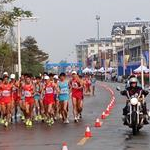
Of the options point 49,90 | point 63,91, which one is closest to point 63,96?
point 63,91

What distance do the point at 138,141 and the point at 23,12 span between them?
10.4 meters

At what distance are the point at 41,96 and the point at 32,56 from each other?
72543 millimetres

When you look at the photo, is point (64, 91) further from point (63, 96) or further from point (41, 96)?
point (41, 96)

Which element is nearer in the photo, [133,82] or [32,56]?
[133,82]

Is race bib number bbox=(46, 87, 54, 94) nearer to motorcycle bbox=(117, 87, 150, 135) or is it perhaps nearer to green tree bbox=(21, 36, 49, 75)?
motorcycle bbox=(117, 87, 150, 135)

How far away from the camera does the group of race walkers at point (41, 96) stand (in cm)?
2056

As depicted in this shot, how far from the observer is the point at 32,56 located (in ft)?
309

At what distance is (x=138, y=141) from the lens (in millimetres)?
14852

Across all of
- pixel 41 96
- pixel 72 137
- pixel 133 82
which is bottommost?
pixel 72 137

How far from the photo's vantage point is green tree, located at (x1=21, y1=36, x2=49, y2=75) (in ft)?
278

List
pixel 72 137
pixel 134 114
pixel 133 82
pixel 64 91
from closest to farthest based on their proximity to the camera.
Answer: pixel 72 137, pixel 134 114, pixel 133 82, pixel 64 91

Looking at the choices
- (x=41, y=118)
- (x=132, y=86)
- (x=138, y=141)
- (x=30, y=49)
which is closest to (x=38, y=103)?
(x=41, y=118)

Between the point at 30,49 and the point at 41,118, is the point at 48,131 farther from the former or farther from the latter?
the point at 30,49

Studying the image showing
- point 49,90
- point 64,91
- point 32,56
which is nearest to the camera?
point 64,91
